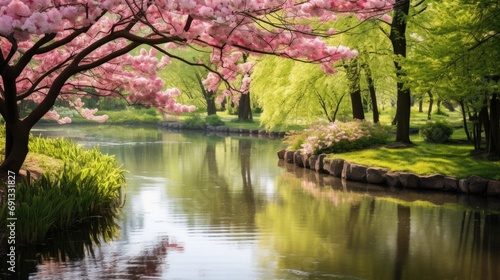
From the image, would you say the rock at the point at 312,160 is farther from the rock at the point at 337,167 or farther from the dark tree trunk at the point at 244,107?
the dark tree trunk at the point at 244,107

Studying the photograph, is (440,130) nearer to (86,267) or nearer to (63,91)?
(63,91)

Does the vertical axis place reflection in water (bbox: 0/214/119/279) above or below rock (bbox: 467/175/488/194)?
below

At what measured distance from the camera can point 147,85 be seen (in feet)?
57.4

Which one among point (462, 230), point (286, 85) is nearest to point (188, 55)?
point (286, 85)

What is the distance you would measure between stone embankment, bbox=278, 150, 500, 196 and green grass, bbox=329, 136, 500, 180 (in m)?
0.30

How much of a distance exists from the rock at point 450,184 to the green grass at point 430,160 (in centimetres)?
23

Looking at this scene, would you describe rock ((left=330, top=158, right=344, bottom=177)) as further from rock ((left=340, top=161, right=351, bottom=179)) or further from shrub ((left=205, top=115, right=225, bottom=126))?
shrub ((left=205, top=115, right=225, bottom=126))

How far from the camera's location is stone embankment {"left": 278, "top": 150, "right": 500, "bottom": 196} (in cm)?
1983

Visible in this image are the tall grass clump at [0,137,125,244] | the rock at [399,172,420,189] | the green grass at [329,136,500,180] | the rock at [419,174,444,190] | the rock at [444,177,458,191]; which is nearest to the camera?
the tall grass clump at [0,137,125,244]

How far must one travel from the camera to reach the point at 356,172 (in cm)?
2316

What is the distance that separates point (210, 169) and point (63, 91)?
8.81 m

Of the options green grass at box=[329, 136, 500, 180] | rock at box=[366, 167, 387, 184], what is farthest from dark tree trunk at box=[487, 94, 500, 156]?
rock at box=[366, 167, 387, 184]

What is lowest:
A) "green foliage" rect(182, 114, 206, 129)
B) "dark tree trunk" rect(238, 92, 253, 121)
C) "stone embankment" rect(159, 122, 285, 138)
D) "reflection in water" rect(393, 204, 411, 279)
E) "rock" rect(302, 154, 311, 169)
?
"reflection in water" rect(393, 204, 411, 279)

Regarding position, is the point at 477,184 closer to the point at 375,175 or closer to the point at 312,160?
the point at 375,175
